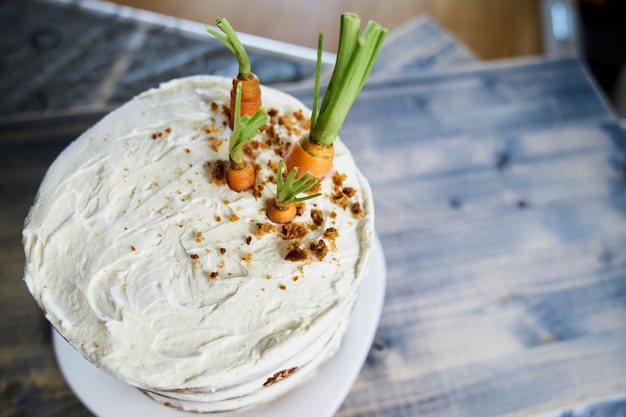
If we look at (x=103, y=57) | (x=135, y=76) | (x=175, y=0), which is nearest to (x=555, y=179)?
(x=135, y=76)

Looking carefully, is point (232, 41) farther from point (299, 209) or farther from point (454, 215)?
point (454, 215)

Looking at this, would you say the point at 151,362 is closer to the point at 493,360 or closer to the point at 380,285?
the point at 380,285

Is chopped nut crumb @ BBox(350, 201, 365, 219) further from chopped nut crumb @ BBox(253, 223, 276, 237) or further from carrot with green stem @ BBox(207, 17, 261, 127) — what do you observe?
carrot with green stem @ BBox(207, 17, 261, 127)

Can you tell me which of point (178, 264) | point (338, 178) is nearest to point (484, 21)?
point (338, 178)

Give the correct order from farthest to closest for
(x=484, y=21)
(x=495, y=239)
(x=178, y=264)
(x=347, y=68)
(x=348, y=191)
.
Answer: (x=484, y=21) → (x=495, y=239) → (x=348, y=191) → (x=178, y=264) → (x=347, y=68)

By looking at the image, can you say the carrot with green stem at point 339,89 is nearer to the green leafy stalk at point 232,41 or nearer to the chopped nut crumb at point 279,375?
the green leafy stalk at point 232,41

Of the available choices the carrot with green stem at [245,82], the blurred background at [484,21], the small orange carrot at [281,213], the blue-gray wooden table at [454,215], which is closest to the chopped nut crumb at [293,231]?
the small orange carrot at [281,213]
